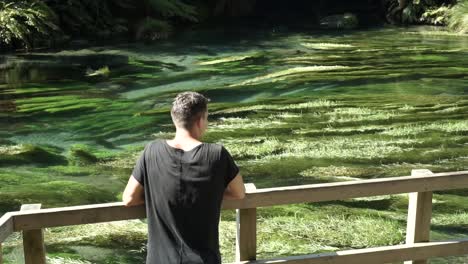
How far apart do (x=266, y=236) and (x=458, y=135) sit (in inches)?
191

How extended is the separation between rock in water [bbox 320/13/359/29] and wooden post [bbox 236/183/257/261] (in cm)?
2353

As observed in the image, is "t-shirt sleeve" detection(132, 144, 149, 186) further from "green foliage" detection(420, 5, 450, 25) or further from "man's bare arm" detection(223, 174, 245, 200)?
"green foliage" detection(420, 5, 450, 25)

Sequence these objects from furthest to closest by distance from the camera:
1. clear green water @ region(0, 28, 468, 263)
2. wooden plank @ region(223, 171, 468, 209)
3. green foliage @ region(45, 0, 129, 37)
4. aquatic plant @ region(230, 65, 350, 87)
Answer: green foliage @ region(45, 0, 129, 37) < aquatic plant @ region(230, 65, 350, 87) < clear green water @ region(0, 28, 468, 263) < wooden plank @ region(223, 171, 468, 209)

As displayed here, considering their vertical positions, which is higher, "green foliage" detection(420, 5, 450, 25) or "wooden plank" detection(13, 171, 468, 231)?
"green foliage" detection(420, 5, 450, 25)

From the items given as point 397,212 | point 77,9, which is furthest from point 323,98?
point 77,9

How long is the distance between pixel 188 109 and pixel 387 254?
153cm

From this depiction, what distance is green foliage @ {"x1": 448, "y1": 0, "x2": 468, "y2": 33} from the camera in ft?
74.4

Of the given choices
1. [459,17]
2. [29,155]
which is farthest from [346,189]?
[459,17]

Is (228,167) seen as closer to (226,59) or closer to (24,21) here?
(226,59)

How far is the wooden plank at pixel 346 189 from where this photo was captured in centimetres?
320

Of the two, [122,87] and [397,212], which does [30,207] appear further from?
[122,87]

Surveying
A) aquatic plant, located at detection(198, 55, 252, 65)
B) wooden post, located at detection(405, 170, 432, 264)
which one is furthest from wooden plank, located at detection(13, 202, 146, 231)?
aquatic plant, located at detection(198, 55, 252, 65)

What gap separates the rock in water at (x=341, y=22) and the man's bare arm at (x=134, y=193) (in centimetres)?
2389

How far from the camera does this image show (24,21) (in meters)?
19.1
